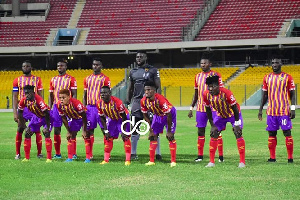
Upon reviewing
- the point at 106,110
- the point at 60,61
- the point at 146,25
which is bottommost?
the point at 106,110

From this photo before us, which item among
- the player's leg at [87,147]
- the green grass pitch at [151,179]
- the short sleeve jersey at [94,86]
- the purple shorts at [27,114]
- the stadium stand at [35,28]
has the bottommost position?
the green grass pitch at [151,179]

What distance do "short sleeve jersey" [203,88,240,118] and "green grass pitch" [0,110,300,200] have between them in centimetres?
101

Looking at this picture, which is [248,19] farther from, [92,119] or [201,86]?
[92,119]

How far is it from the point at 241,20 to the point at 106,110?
38.5 meters

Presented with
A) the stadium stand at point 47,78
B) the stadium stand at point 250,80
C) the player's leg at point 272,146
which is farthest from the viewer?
the stadium stand at point 47,78

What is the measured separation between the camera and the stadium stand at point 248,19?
48.3 meters

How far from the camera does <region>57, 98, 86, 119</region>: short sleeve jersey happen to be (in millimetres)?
12914

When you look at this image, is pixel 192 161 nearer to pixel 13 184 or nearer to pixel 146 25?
pixel 13 184

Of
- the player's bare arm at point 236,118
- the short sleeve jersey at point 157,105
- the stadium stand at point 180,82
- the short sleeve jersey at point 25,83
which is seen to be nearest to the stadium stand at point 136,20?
the stadium stand at point 180,82

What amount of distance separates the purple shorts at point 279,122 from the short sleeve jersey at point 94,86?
137 inches

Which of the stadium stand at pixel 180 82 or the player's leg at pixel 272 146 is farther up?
the stadium stand at pixel 180 82

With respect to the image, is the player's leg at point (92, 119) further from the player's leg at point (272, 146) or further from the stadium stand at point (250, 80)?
the stadium stand at point (250, 80)

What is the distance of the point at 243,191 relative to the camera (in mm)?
8969

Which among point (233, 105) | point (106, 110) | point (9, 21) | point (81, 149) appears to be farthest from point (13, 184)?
point (9, 21)
